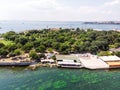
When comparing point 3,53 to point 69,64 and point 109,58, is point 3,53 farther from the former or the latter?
point 109,58

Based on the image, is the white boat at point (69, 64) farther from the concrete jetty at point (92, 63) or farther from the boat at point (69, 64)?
the concrete jetty at point (92, 63)

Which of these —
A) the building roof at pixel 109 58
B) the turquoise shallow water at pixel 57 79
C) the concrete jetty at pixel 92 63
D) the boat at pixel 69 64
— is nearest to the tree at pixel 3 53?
the turquoise shallow water at pixel 57 79

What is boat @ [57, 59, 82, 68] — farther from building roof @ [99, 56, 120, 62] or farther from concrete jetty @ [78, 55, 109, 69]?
building roof @ [99, 56, 120, 62]

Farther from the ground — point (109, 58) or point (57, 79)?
point (109, 58)

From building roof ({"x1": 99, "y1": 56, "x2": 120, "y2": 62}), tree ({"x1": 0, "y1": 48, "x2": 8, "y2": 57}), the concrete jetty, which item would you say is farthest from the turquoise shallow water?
tree ({"x1": 0, "y1": 48, "x2": 8, "y2": 57})

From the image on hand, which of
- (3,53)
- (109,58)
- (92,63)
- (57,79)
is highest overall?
(3,53)

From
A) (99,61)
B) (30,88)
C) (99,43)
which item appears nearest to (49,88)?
(30,88)

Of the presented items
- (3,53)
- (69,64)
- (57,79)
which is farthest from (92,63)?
(3,53)

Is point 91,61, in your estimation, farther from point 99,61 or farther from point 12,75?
point 12,75
